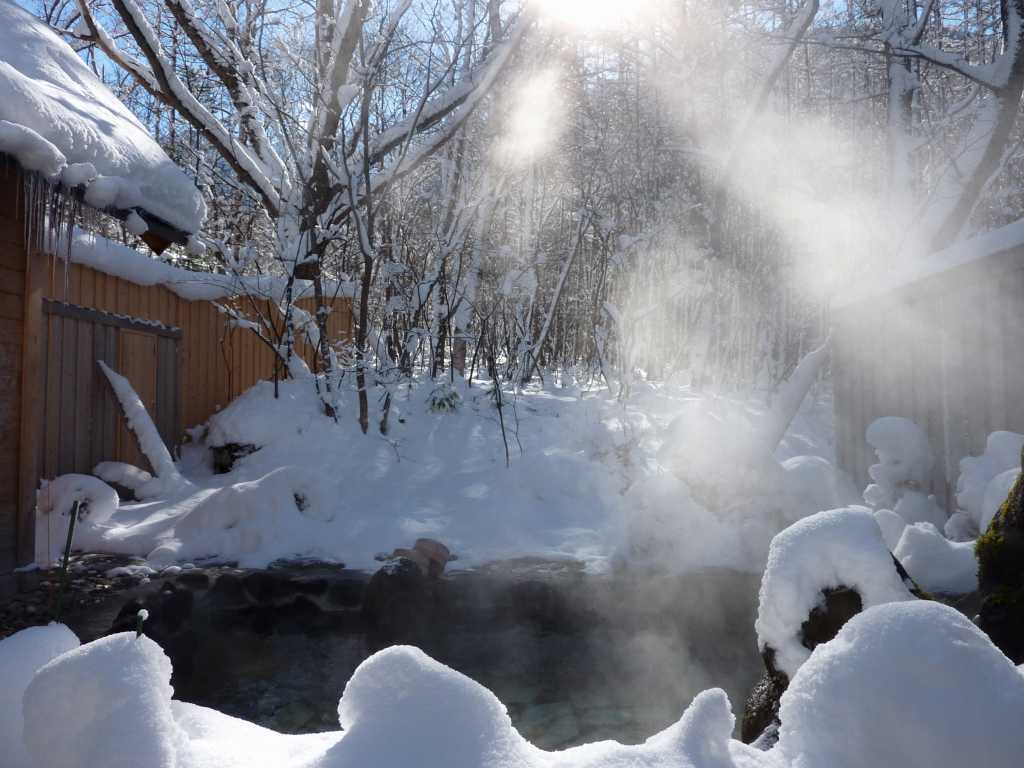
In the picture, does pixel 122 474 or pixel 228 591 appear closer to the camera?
pixel 228 591

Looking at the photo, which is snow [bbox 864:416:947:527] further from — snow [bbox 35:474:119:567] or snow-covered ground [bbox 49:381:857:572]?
snow [bbox 35:474:119:567]

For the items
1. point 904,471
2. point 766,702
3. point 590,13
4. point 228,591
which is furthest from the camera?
point 590,13

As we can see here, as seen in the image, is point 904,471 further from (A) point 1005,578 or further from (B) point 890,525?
(A) point 1005,578

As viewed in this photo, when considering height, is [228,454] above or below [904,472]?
below

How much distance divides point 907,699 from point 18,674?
1.85 metres

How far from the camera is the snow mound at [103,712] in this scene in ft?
3.91

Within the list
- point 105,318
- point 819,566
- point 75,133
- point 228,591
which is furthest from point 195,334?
A: point 819,566

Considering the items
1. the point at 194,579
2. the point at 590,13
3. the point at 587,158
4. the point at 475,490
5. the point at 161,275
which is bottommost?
the point at 194,579

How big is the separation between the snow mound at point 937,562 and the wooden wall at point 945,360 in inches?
55.4

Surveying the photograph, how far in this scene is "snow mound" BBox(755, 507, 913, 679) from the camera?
2158 millimetres

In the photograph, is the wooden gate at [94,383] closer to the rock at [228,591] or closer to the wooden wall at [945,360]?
the rock at [228,591]

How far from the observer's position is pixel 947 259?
4.58 m

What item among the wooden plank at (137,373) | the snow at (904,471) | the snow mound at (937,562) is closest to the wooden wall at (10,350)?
the wooden plank at (137,373)

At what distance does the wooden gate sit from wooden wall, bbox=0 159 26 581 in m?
0.97
